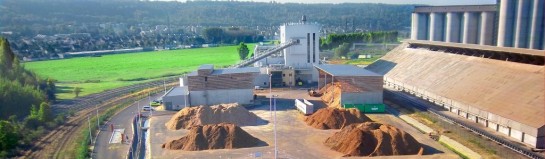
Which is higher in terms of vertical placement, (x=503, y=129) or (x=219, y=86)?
(x=219, y=86)

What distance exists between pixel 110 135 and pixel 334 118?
21181 millimetres

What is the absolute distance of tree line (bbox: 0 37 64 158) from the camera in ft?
108

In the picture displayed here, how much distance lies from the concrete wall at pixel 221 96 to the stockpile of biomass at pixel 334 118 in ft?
36.3

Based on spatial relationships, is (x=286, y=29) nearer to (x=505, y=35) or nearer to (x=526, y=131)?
(x=505, y=35)

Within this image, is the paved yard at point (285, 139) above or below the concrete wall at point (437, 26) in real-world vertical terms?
below

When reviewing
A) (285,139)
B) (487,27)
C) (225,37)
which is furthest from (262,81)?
(225,37)

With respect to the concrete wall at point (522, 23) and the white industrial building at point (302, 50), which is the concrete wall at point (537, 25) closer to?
the concrete wall at point (522, 23)

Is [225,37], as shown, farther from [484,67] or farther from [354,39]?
[484,67]

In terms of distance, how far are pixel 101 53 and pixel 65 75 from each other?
162 feet

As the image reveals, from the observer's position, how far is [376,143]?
3064 cm

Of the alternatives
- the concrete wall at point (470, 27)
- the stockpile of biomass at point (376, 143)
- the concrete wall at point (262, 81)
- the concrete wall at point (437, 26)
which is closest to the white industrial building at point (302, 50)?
the concrete wall at point (262, 81)

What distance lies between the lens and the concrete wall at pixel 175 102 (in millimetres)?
46938

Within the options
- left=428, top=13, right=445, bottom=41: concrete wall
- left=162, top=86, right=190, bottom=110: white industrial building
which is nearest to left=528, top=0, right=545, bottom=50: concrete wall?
left=428, top=13, right=445, bottom=41: concrete wall

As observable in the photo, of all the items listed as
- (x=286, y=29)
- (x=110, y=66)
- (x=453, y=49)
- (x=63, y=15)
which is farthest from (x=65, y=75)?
(x=63, y=15)
